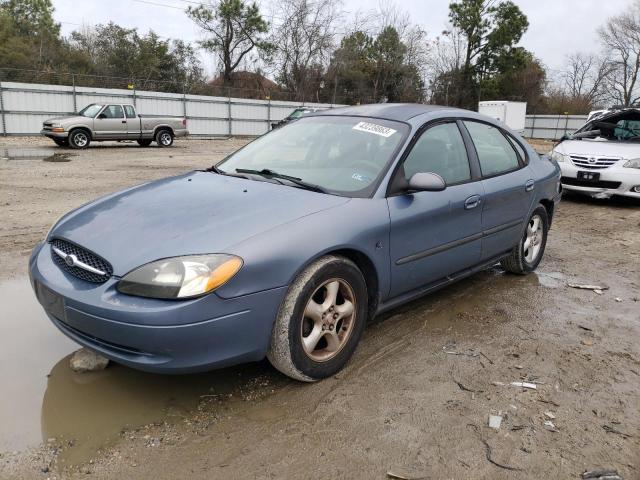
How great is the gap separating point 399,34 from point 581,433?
44468mm

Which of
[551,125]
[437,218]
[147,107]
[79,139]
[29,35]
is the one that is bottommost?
[437,218]

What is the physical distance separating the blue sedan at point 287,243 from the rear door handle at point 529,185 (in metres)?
0.26

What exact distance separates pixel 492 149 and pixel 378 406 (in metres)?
2.56

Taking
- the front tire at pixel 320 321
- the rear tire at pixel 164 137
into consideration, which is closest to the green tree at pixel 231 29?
the rear tire at pixel 164 137

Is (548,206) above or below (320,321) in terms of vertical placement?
above

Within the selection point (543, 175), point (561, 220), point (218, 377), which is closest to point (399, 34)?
point (561, 220)

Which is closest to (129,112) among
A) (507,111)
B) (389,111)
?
(389,111)

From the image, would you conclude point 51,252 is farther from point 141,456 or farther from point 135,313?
point 141,456

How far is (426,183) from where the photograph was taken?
3234mm

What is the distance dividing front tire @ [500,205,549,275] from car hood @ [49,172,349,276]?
8.04ft

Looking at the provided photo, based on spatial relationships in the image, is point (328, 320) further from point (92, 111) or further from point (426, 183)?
point (92, 111)

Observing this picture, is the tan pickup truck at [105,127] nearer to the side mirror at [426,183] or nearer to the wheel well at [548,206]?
the wheel well at [548,206]

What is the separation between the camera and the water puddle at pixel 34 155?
559 inches

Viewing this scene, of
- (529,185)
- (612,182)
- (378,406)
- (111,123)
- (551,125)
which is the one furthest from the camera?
(551,125)
